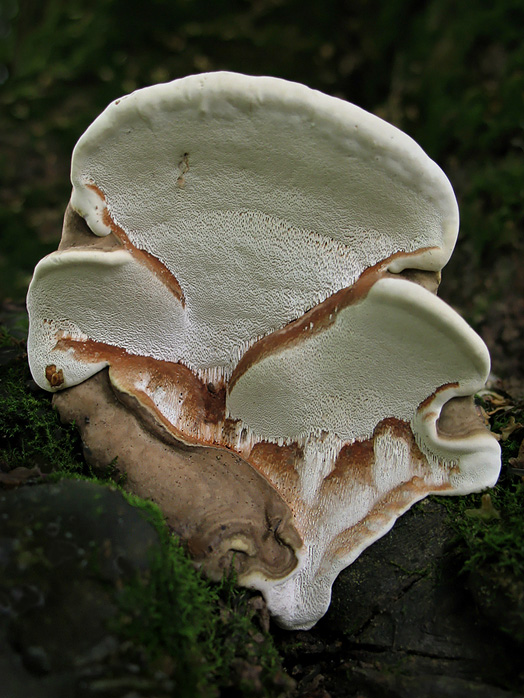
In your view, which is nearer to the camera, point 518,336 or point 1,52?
point 518,336

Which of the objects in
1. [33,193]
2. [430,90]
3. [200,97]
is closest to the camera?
[200,97]

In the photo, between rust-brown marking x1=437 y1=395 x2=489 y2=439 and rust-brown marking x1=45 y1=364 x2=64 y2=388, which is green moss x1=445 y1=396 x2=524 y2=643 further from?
rust-brown marking x1=45 y1=364 x2=64 y2=388

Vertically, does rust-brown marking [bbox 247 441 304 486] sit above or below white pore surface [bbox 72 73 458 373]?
below

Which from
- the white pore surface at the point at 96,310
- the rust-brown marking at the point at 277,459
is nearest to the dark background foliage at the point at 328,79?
the white pore surface at the point at 96,310

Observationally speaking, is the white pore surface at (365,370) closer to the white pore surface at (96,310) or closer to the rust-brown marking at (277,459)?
the rust-brown marking at (277,459)

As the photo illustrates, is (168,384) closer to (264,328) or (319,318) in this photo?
(264,328)

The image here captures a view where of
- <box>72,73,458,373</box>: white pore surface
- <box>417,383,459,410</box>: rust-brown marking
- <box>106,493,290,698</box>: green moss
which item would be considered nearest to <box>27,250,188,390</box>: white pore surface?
<box>72,73,458,373</box>: white pore surface

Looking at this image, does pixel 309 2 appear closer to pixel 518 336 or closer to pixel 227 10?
pixel 227 10

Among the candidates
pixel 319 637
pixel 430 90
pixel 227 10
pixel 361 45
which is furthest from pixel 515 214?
pixel 319 637

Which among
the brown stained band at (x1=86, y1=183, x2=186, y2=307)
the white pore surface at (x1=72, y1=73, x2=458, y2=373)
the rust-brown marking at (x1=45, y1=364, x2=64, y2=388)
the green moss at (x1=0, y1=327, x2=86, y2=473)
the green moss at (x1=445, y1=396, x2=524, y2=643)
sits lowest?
the green moss at (x1=0, y1=327, x2=86, y2=473)
